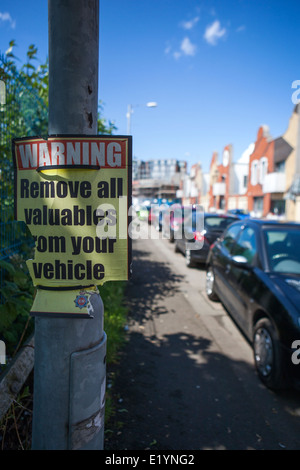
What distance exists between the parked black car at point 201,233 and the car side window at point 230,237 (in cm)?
297

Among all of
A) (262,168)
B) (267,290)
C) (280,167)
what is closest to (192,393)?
(267,290)

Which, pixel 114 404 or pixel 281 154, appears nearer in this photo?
pixel 114 404

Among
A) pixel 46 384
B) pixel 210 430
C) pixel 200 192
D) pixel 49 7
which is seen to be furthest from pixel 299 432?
pixel 200 192

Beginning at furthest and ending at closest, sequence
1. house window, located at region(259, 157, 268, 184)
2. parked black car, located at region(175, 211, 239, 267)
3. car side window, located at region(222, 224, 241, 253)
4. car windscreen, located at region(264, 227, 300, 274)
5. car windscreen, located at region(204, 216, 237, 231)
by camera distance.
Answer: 1. house window, located at region(259, 157, 268, 184)
2. car windscreen, located at region(204, 216, 237, 231)
3. parked black car, located at region(175, 211, 239, 267)
4. car side window, located at region(222, 224, 241, 253)
5. car windscreen, located at region(264, 227, 300, 274)

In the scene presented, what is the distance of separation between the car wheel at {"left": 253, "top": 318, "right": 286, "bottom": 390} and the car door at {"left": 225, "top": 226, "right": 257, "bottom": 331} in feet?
1.56

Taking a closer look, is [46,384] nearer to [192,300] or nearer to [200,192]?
[192,300]

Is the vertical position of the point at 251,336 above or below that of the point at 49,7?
below

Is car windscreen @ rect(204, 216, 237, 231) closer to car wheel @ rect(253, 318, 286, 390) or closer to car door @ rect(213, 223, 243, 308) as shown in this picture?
car door @ rect(213, 223, 243, 308)

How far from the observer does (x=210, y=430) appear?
2803mm

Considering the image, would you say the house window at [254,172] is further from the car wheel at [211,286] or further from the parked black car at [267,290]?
the parked black car at [267,290]

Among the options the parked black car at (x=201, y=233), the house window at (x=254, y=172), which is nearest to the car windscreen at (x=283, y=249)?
the parked black car at (x=201, y=233)

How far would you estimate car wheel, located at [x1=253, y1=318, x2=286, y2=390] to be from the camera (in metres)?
3.31

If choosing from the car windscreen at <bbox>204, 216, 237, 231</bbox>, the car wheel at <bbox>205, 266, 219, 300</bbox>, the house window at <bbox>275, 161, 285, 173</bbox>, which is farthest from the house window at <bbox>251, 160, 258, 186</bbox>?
the car wheel at <bbox>205, 266, 219, 300</bbox>

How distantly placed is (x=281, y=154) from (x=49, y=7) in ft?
90.3
